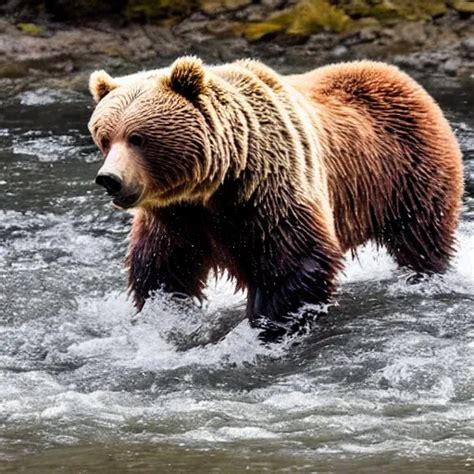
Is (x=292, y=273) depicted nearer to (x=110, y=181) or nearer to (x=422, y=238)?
(x=110, y=181)

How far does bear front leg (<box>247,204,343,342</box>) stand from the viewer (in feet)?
22.6

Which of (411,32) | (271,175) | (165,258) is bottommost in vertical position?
(411,32)

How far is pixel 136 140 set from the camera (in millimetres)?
6379

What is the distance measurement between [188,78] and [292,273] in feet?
4.20

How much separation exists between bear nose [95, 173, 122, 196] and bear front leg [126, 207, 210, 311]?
2.59ft

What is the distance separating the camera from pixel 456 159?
8344 millimetres

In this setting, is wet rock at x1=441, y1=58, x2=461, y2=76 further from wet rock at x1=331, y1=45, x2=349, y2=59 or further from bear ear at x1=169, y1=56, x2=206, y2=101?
bear ear at x1=169, y1=56, x2=206, y2=101

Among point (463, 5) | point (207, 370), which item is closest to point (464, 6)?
point (463, 5)

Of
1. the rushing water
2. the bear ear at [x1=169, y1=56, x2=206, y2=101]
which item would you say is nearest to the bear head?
the bear ear at [x1=169, y1=56, x2=206, y2=101]

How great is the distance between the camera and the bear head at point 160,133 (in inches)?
250

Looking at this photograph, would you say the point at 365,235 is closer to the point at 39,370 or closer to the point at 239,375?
the point at 239,375

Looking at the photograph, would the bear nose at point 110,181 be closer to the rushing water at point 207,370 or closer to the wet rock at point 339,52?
the rushing water at point 207,370

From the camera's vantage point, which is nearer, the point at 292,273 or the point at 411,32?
the point at 292,273

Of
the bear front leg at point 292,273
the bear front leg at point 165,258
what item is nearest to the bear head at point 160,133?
the bear front leg at point 165,258
